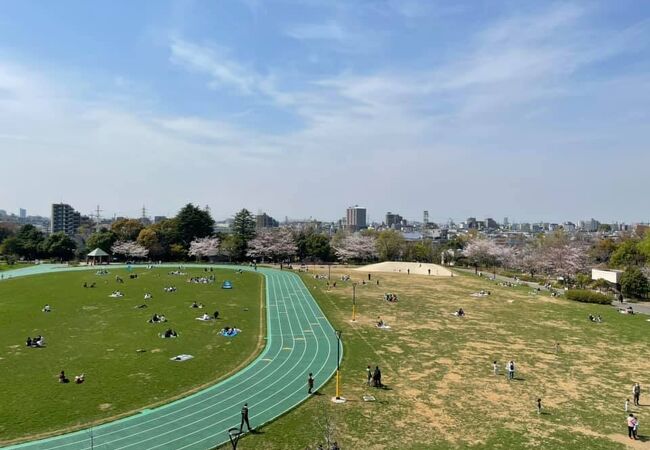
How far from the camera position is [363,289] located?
66.8 metres

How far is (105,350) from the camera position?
3312cm

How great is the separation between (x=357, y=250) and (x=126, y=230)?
5703cm

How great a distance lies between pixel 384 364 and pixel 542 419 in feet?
35.4

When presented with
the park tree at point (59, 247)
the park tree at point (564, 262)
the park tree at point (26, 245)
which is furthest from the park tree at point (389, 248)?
the park tree at point (26, 245)

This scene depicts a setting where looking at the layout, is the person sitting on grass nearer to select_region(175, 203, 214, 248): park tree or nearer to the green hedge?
the green hedge

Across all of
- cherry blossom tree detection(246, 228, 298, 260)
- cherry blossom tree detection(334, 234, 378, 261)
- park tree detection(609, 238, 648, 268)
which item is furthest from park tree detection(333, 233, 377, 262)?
park tree detection(609, 238, 648, 268)

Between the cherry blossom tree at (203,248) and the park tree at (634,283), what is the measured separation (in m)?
80.1

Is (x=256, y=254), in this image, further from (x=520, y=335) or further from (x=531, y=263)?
(x=520, y=335)

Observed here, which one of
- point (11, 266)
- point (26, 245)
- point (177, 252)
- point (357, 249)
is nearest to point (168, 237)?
point (177, 252)

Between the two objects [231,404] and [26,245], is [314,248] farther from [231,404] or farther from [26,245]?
[231,404]

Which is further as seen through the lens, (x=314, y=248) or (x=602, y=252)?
(x=314, y=248)

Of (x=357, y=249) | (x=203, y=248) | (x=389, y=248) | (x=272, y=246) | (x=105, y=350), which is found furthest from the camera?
(x=389, y=248)

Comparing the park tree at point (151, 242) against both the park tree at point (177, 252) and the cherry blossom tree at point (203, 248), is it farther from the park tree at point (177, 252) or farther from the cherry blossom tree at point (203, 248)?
the cherry blossom tree at point (203, 248)

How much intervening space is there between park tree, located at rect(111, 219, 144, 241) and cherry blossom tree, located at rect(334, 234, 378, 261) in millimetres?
49392
